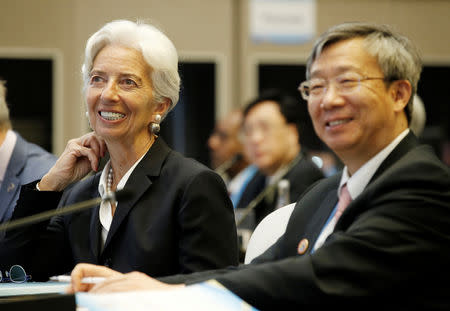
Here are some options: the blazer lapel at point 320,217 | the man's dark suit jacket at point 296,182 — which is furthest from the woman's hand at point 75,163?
the man's dark suit jacket at point 296,182

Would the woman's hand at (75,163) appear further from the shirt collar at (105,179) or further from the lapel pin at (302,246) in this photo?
the lapel pin at (302,246)

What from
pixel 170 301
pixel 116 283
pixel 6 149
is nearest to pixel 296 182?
pixel 6 149

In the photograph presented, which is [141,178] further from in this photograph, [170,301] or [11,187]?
[170,301]

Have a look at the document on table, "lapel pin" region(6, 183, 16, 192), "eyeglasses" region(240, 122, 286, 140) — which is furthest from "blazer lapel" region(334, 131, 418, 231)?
"eyeglasses" region(240, 122, 286, 140)

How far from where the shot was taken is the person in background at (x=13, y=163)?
9.23 ft

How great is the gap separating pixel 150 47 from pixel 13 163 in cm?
88

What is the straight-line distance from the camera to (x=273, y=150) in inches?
191

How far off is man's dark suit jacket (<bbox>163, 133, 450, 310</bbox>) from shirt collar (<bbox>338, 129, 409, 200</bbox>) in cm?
20

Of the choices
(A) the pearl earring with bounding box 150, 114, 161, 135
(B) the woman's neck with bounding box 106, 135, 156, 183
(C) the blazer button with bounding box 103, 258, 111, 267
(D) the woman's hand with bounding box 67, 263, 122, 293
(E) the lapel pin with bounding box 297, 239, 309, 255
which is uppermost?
(A) the pearl earring with bounding box 150, 114, 161, 135

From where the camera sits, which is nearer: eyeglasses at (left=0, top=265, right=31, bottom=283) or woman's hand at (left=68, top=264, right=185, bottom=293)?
woman's hand at (left=68, top=264, right=185, bottom=293)

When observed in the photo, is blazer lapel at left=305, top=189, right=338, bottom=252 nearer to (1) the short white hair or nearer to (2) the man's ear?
(2) the man's ear

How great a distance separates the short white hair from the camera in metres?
2.43

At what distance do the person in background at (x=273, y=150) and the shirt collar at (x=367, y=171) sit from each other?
2561 mm

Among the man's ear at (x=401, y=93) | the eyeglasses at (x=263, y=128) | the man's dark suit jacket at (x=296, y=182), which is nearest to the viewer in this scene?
the man's ear at (x=401, y=93)
